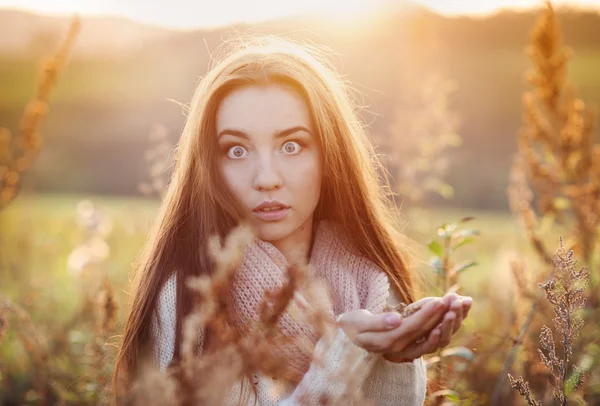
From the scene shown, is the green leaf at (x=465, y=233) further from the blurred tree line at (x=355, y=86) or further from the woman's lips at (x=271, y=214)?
the blurred tree line at (x=355, y=86)

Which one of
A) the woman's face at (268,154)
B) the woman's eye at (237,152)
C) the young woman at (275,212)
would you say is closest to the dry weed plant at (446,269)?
the young woman at (275,212)

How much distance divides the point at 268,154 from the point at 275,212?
0.61 feet

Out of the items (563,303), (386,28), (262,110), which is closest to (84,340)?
(262,110)

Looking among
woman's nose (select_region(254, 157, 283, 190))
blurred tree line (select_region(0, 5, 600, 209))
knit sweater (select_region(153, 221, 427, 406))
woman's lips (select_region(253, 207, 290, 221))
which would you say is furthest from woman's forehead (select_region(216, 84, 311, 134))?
blurred tree line (select_region(0, 5, 600, 209))

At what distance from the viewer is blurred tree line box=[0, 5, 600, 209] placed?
40.5 feet

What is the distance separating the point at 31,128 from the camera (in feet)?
9.32

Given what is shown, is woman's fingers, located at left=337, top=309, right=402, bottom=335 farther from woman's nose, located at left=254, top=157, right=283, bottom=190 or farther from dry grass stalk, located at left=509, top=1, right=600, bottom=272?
dry grass stalk, located at left=509, top=1, right=600, bottom=272

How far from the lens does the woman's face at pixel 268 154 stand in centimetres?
211

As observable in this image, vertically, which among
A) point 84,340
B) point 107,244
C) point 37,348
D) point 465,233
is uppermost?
point 465,233

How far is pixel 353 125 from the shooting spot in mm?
2555

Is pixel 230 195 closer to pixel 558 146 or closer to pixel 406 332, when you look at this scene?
pixel 406 332

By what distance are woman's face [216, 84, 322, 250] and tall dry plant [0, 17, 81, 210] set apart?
940 mm

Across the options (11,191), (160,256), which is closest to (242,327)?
(160,256)

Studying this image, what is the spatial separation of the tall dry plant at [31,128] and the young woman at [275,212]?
714mm
